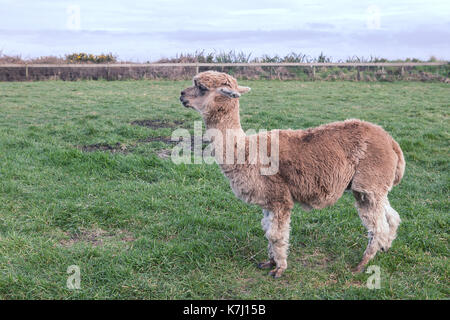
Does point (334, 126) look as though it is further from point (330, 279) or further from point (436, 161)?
point (436, 161)

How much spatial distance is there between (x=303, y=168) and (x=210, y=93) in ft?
3.70

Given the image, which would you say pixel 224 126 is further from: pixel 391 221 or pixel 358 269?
pixel 391 221

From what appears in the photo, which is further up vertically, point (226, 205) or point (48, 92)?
point (48, 92)

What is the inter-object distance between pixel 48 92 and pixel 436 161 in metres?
13.4

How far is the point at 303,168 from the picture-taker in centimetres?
406

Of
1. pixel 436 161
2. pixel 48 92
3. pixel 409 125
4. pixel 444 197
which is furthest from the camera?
pixel 48 92

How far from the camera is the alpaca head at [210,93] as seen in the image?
154 inches

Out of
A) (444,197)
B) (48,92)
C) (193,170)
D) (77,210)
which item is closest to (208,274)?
(77,210)

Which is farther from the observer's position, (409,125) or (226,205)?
(409,125)

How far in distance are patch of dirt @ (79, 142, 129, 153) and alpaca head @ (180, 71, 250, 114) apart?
13.7ft

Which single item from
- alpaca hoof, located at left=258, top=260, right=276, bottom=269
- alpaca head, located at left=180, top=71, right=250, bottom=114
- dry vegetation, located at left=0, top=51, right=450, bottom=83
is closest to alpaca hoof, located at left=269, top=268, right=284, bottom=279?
alpaca hoof, located at left=258, top=260, right=276, bottom=269

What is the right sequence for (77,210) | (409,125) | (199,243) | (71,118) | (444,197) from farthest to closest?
(71,118) < (409,125) < (444,197) < (77,210) < (199,243)

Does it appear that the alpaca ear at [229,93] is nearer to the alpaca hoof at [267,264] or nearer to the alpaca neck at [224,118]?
the alpaca neck at [224,118]

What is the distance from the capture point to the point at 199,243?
462 centimetres
